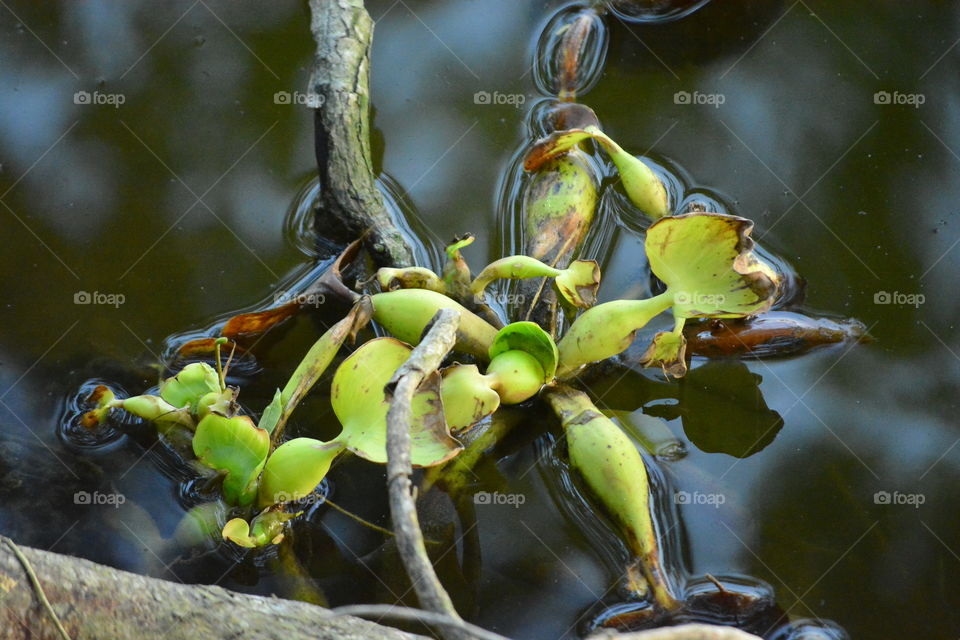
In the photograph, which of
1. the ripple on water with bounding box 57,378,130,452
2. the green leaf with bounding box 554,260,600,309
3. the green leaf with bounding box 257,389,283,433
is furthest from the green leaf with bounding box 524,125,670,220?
the ripple on water with bounding box 57,378,130,452

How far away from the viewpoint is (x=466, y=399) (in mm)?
1410

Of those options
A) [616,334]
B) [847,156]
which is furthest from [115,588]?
[847,156]

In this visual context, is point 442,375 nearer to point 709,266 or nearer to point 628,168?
point 709,266

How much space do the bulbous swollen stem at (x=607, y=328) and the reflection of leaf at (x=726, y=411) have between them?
228mm

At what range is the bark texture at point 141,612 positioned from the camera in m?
1.14

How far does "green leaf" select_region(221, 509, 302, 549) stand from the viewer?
1.36 meters

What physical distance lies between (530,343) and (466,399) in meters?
0.16

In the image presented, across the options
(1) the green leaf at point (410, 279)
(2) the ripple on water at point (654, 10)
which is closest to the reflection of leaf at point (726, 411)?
(1) the green leaf at point (410, 279)

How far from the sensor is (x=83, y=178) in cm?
198

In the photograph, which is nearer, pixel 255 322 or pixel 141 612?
pixel 141 612

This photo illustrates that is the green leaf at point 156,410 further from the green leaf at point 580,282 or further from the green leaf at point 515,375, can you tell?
the green leaf at point 580,282

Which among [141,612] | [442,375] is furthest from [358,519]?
[141,612]

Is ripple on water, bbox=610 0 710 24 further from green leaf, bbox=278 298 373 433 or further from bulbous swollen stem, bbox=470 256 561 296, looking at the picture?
green leaf, bbox=278 298 373 433

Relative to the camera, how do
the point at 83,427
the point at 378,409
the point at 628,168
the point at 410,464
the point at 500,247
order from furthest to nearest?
the point at 500,247, the point at 628,168, the point at 83,427, the point at 378,409, the point at 410,464
